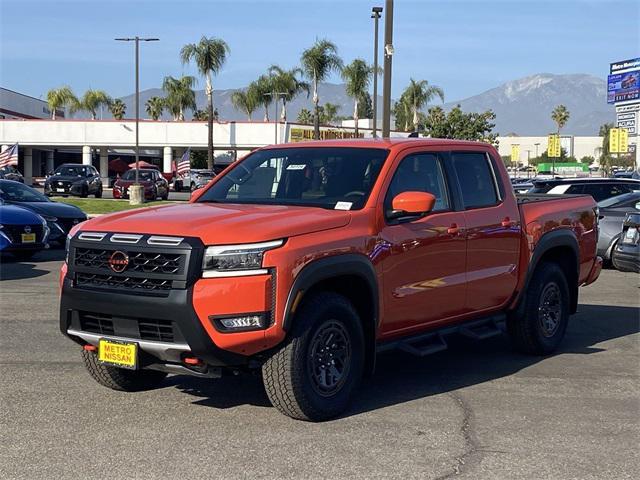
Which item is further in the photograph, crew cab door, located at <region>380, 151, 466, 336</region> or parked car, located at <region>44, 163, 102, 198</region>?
parked car, located at <region>44, 163, 102, 198</region>

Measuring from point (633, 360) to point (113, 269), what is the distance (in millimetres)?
5029

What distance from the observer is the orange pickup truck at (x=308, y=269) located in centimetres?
513

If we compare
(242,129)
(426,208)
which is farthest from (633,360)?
(242,129)

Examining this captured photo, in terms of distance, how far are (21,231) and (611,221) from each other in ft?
33.8

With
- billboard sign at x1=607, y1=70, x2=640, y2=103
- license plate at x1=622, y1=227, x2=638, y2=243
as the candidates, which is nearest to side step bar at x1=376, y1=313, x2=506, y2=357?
license plate at x1=622, y1=227, x2=638, y2=243

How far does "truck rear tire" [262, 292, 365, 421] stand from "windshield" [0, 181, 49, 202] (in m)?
12.5

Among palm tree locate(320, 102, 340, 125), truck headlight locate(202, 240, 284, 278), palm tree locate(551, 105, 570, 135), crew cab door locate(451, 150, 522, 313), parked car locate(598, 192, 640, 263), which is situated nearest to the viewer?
truck headlight locate(202, 240, 284, 278)

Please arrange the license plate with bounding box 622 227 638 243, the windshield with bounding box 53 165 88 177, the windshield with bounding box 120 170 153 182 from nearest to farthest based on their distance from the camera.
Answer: the license plate with bounding box 622 227 638 243, the windshield with bounding box 53 165 88 177, the windshield with bounding box 120 170 153 182

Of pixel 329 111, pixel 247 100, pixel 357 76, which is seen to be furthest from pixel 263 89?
pixel 329 111

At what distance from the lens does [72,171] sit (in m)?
39.6

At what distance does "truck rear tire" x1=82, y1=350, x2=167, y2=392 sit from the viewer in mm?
6145

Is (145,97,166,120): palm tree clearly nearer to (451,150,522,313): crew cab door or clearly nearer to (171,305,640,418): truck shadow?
(171,305,640,418): truck shadow

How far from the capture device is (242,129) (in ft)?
207

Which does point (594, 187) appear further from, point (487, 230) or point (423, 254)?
point (423, 254)
